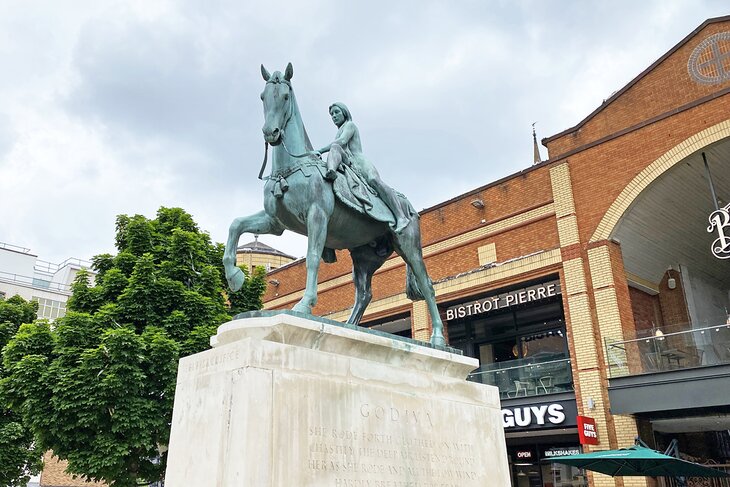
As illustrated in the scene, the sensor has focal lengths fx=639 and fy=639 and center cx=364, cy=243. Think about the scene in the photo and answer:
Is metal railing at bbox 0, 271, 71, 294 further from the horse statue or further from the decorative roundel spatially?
the horse statue

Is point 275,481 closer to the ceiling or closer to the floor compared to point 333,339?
closer to the floor

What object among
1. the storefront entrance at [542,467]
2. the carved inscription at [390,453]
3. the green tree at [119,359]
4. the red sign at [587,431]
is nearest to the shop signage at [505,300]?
the red sign at [587,431]

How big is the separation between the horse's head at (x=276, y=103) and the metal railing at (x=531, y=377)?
14.1 meters

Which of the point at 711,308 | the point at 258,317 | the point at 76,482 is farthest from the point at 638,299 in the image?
the point at 76,482

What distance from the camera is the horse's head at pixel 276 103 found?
676 centimetres

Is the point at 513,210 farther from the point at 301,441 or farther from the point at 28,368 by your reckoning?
the point at 301,441

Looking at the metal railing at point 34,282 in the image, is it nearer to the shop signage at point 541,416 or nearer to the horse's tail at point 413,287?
the shop signage at point 541,416

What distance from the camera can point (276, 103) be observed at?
6.86 metres

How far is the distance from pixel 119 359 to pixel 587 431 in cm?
1214

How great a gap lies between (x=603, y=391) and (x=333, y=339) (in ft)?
47.0

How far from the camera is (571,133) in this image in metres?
20.9

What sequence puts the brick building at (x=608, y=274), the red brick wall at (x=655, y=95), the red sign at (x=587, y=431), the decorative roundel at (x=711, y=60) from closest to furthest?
the red sign at (x=587, y=431)
the brick building at (x=608, y=274)
the decorative roundel at (x=711, y=60)
the red brick wall at (x=655, y=95)

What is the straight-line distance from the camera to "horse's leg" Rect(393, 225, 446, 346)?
7.58 m

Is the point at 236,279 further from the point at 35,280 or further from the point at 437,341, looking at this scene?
the point at 35,280
